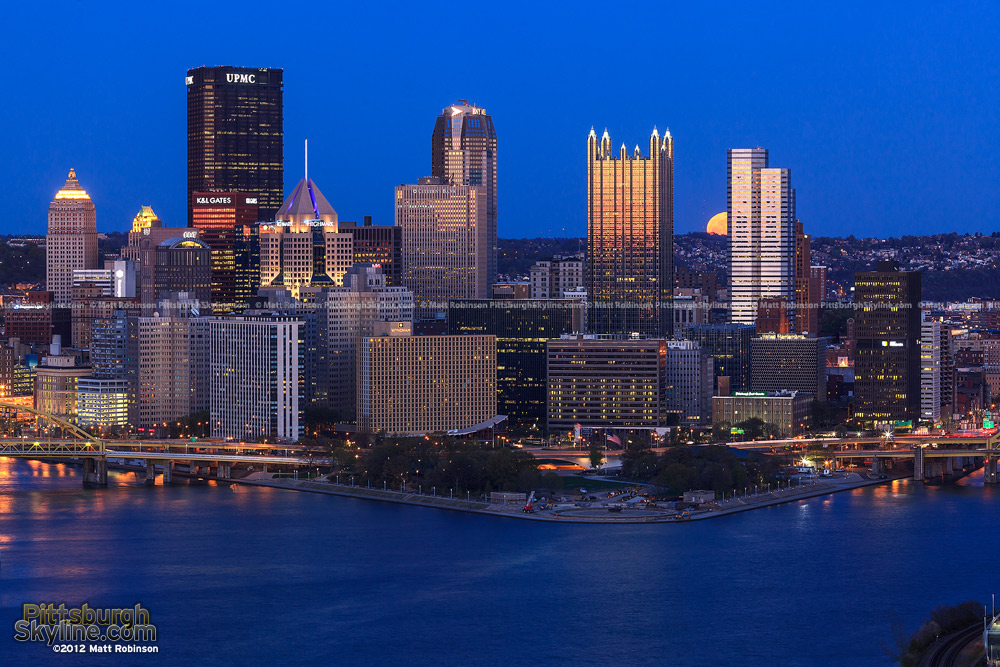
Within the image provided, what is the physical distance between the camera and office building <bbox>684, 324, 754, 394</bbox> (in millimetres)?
91625

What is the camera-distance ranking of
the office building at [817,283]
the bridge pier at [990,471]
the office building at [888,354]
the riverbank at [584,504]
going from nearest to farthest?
the riverbank at [584,504], the bridge pier at [990,471], the office building at [888,354], the office building at [817,283]

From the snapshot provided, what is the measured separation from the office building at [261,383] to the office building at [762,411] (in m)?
16.1

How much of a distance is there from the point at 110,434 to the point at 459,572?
31.7 meters

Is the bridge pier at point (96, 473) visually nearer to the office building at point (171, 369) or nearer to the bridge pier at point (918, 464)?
the office building at point (171, 369)

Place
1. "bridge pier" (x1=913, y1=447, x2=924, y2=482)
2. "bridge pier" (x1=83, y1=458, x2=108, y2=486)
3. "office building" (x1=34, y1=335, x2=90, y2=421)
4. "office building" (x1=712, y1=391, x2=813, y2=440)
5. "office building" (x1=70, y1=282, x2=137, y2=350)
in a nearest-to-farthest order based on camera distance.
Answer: "bridge pier" (x1=83, y1=458, x2=108, y2=486) < "bridge pier" (x1=913, y1=447, x2=924, y2=482) < "office building" (x1=712, y1=391, x2=813, y2=440) < "office building" (x1=34, y1=335, x2=90, y2=421) < "office building" (x1=70, y1=282, x2=137, y2=350)

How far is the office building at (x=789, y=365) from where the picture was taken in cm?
8862

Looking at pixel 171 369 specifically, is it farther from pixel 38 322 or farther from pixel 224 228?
pixel 224 228

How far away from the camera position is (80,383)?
85.2 meters

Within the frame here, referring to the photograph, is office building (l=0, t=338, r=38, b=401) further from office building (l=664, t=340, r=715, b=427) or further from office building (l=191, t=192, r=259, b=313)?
office building (l=664, t=340, r=715, b=427)

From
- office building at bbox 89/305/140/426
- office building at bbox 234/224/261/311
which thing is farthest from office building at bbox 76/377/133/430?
office building at bbox 234/224/261/311

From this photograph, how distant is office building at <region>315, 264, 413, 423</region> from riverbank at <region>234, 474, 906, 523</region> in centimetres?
1163

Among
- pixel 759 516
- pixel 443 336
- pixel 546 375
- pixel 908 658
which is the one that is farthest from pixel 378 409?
pixel 908 658

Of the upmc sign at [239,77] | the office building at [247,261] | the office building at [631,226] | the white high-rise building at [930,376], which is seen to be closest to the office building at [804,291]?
the office building at [631,226]

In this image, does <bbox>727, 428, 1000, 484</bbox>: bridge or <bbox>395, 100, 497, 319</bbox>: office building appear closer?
<bbox>727, 428, 1000, 484</bbox>: bridge
